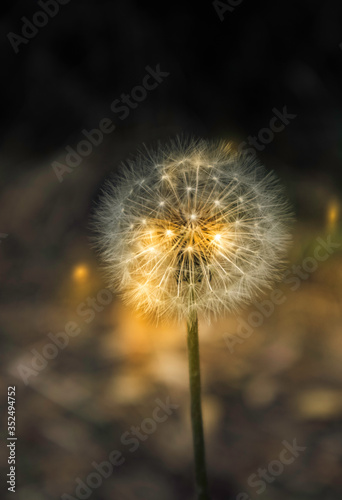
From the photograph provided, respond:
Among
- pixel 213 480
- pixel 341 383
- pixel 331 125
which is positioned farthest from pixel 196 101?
pixel 213 480

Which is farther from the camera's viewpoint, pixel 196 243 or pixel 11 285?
pixel 11 285

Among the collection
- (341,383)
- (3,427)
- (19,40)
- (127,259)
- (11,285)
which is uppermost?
(19,40)

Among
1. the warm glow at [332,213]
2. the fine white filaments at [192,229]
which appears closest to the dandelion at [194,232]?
the fine white filaments at [192,229]

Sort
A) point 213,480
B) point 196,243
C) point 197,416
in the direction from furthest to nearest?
point 213,480 → point 197,416 → point 196,243

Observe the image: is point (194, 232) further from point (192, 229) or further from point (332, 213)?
point (332, 213)

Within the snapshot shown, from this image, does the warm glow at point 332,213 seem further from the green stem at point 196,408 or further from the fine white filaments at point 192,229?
the green stem at point 196,408

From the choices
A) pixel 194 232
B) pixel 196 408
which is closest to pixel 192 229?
pixel 194 232

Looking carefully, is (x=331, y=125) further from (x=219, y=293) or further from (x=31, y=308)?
(x=31, y=308)
